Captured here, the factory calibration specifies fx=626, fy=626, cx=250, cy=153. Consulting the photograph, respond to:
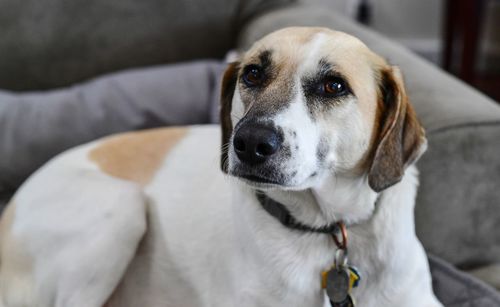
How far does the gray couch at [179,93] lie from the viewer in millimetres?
1497

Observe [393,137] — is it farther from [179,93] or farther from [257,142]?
[179,93]

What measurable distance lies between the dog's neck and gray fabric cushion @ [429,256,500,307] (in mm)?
266

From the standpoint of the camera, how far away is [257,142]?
103 cm

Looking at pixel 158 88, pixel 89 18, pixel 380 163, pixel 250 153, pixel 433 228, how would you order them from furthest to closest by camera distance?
1. pixel 89 18
2. pixel 158 88
3. pixel 433 228
4. pixel 380 163
5. pixel 250 153

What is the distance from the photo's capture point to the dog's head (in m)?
1.08

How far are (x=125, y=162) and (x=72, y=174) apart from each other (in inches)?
5.5

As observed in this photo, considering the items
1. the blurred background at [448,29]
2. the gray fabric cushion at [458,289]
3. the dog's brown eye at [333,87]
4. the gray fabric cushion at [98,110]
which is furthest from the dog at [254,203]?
the blurred background at [448,29]

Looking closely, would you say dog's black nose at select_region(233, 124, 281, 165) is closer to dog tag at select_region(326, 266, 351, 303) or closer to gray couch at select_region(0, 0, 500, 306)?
dog tag at select_region(326, 266, 351, 303)

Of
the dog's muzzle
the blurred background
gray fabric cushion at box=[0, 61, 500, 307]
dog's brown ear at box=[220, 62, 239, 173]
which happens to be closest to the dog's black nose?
the dog's muzzle

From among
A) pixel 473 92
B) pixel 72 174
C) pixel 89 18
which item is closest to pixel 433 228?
pixel 473 92

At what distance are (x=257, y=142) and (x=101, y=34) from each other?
165 cm

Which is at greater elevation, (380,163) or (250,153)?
(250,153)

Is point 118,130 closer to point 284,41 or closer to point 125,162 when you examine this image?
point 125,162

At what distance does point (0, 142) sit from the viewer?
199 centimetres
